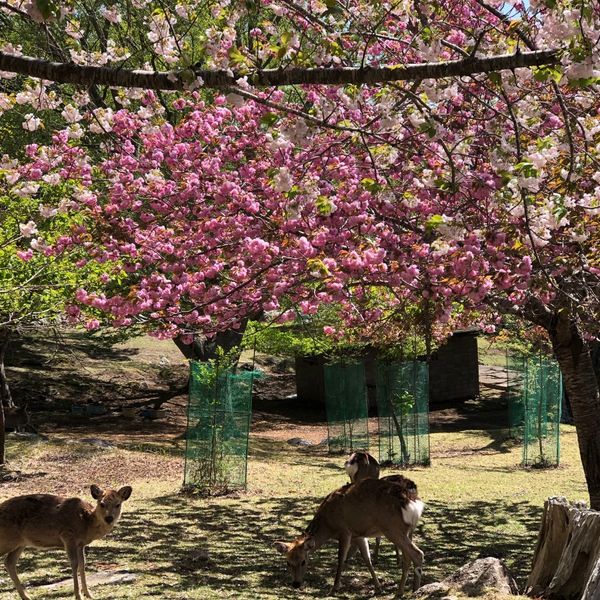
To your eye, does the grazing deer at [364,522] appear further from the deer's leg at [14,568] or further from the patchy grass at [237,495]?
the deer's leg at [14,568]

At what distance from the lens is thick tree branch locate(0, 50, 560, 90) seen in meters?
4.55

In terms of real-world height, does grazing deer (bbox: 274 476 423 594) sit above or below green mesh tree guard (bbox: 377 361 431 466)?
below

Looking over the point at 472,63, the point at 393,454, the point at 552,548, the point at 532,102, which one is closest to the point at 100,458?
the point at 393,454

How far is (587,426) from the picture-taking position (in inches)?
459

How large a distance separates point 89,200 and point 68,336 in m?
23.3

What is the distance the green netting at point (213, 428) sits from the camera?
14.7 meters

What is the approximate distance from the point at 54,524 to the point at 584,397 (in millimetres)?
7499

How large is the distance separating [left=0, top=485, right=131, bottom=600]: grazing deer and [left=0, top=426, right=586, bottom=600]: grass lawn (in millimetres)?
591

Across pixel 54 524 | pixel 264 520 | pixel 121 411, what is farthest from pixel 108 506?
pixel 121 411

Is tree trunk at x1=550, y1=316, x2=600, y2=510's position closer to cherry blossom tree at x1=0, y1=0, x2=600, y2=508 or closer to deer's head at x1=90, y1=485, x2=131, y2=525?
cherry blossom tree at x1=0, y1=0, x2=600, y2=508

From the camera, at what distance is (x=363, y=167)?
871 centimetres

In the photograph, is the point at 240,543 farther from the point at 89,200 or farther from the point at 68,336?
the point at 68,336

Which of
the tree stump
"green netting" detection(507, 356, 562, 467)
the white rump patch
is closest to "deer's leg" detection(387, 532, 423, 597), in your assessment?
the white rump patch

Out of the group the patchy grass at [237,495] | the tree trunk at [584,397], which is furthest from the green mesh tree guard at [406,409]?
the tree trunk at [584,397]
